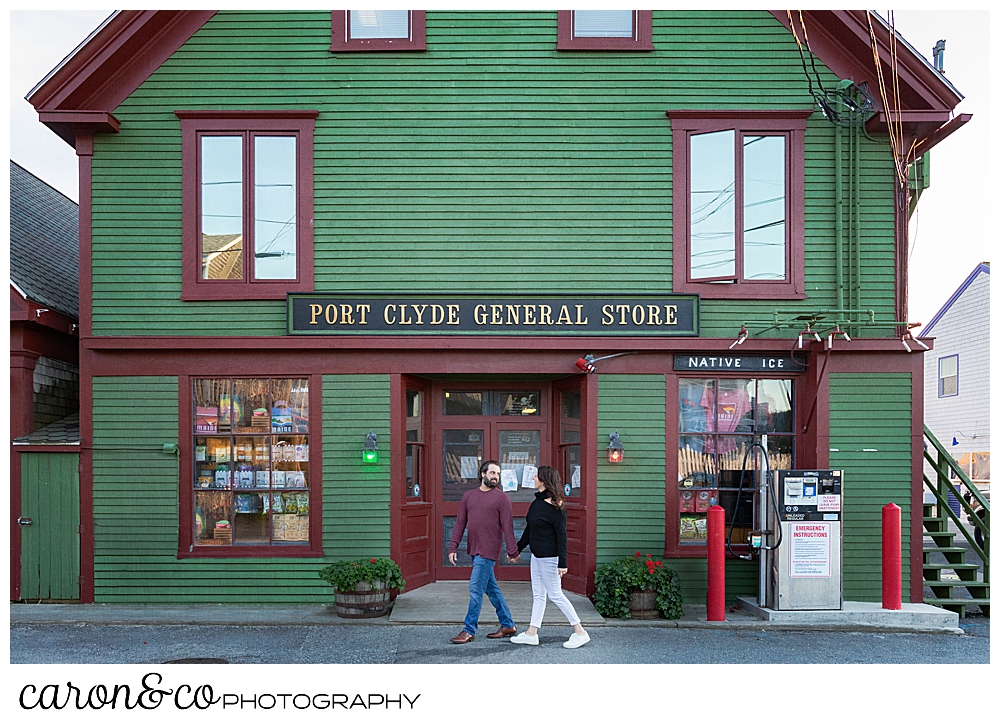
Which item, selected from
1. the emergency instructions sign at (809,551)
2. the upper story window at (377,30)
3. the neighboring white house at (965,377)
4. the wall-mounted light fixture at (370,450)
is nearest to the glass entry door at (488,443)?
the wall-mounted light fixture at (370,450)

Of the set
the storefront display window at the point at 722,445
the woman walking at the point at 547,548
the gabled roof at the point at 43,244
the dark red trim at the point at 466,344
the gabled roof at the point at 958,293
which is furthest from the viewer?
the gabled roof at the point at 958,293

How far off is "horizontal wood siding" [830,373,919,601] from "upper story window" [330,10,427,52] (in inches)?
251

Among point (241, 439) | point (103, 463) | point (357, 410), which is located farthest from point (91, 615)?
point (357, 410)

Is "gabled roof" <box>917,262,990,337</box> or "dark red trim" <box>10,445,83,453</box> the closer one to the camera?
"dark red trim" <box>10,445,83,453</box>

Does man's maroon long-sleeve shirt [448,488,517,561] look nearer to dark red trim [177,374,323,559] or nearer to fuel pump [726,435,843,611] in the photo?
dark red trim [177,374,323,559]

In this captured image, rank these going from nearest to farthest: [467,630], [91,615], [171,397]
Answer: [467,630] < [91,615] < [171,397]

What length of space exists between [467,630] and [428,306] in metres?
3.82

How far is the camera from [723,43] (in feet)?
35.6

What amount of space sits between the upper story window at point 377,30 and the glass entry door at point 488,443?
428 centimetres

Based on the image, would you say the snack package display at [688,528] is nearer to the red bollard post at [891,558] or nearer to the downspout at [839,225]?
the red bollard post at [891,558]

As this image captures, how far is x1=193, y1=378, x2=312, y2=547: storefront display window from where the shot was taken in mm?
10789

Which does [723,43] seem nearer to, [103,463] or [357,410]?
[357,410]

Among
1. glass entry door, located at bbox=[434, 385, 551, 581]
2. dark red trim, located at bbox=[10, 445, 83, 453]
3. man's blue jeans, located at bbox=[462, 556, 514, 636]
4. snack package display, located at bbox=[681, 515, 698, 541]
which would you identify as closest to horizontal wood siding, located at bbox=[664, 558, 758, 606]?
snack package display, located at bbox=[681, 515, 698, 541]

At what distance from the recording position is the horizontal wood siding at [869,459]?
10586 mm
